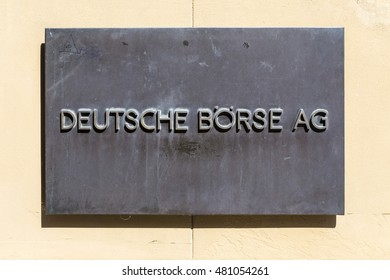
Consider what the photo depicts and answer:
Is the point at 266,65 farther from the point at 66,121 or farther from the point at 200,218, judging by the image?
the point at 66,121

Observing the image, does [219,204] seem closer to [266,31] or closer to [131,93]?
[131,93]

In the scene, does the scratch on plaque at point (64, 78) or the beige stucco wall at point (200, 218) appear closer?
the scratch on plaque at point (64, 78)

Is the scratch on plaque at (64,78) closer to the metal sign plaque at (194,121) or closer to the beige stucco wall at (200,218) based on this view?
the metal sign plaque at (194,121)

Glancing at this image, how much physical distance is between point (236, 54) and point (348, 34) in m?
0.94

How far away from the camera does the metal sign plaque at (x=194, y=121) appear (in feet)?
14.2

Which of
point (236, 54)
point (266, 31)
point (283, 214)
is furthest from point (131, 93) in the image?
point (283, 214)

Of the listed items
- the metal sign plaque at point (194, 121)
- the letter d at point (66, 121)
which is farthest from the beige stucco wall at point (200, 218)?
the letter d at point (66, 121)

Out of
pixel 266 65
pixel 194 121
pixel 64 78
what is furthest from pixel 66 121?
pixel 266 65

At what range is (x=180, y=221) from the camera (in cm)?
451

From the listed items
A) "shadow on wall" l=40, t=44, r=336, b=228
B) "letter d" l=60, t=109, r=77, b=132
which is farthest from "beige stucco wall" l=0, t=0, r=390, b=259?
"letter d" l=60, t=109, r=77, b=132

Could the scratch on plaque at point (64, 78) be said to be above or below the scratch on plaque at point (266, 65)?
below

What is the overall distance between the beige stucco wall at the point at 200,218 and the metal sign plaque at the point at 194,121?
193mm

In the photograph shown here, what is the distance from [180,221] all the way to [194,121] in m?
0.82
